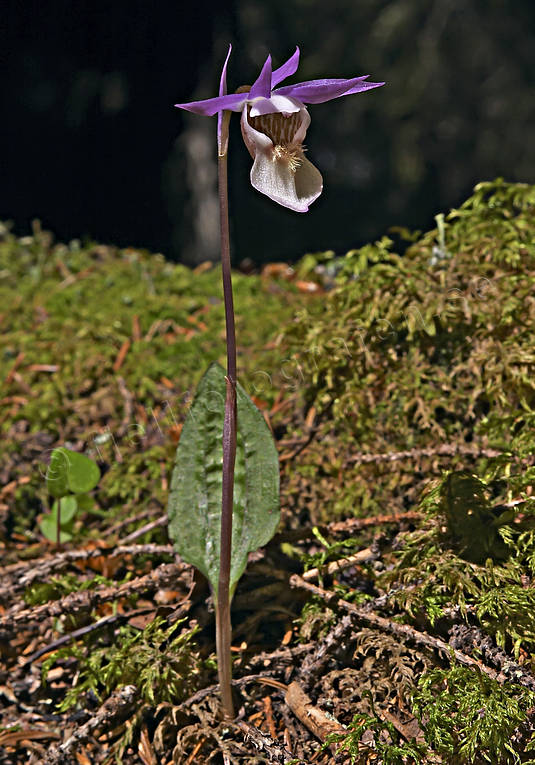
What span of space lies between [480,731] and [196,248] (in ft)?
12.9

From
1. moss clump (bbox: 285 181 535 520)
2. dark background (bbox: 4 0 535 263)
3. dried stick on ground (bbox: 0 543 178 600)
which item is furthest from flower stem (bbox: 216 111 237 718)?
dark background (bbox: 4 0 535 263)

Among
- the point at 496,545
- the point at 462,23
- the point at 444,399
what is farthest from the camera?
the point at 462,23

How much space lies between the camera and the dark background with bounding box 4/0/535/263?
333 cm

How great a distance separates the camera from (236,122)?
2699 mm

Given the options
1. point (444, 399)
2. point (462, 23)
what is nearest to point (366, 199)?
point (462, 23)

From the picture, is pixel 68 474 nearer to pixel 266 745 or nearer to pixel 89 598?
pixel 89 598

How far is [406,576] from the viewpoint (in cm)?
151

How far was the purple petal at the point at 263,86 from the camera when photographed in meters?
1.16

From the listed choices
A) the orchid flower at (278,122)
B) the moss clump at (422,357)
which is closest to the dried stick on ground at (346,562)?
the moss clump at (422,357)

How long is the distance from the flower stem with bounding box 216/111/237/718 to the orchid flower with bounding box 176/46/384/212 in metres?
0.05

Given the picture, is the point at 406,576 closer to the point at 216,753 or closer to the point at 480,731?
the point at 480,731

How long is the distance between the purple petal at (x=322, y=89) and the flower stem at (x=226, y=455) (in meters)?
0.14

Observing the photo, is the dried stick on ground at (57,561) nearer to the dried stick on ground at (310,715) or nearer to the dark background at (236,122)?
the dried stick on ground at (310,715)

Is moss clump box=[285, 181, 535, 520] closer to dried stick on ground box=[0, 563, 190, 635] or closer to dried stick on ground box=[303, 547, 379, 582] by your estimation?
dried stick on ground box=[303, 547, 379, 582]
